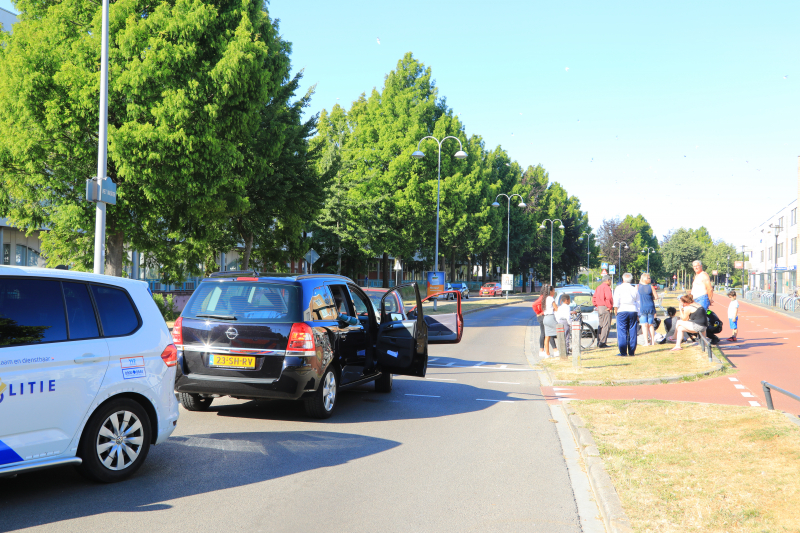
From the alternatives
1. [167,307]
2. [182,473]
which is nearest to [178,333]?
[182,473]

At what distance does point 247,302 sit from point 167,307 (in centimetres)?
1998

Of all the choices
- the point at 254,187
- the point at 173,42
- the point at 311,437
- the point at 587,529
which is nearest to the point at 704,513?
the point at 587,529

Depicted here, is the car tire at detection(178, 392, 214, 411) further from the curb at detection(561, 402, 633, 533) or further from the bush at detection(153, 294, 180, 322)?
the bush at detection(153, 294, 180, 322)

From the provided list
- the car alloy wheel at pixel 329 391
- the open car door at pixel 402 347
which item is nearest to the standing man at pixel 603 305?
the open car door at pixel 402 347

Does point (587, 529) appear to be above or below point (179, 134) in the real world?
below

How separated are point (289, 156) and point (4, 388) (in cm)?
1999

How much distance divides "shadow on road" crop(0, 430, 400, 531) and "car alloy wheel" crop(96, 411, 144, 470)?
0.18 m

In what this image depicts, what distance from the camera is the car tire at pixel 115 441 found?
204 inches

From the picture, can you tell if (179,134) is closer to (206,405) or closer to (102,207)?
(102,207)

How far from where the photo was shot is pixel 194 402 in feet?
27.6

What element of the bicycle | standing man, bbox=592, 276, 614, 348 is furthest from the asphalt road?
the bicycle

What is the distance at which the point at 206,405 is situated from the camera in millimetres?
8547

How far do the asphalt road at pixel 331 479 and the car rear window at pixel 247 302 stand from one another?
124 centimetres

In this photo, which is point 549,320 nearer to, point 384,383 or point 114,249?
point 384,383
